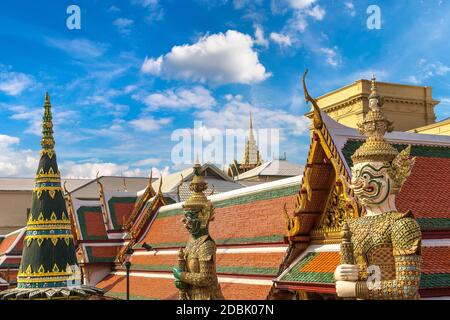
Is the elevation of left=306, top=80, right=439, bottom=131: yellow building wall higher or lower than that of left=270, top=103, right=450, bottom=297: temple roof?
higher

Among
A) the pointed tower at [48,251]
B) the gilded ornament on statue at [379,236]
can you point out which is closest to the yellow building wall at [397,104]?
the pointed tower at [48,251]

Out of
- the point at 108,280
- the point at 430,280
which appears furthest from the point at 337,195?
the point at 108,280

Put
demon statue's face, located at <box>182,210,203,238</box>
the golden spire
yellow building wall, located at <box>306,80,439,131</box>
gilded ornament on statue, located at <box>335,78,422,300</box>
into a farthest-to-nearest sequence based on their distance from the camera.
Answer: yellow building wall, located at <box>306,80,439,131</box>
the golden spire
demon statue's face, located at <box>182,210,203,238</box>
gilded ornament on statue, located at <box>335,78,422,300</box>

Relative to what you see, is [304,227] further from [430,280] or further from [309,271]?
[430,280]

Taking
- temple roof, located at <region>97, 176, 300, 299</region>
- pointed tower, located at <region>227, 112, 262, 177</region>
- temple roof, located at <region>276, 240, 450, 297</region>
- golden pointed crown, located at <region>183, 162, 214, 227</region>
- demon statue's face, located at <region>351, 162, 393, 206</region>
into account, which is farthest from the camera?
pointed tower, located at <region>227, 112, 262, 177</region>

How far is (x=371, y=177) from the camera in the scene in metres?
7.90

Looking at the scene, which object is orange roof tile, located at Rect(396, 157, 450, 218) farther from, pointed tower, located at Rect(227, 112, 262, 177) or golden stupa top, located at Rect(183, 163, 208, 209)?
pointed tower, located at Rect(227, 112, 262, 177)

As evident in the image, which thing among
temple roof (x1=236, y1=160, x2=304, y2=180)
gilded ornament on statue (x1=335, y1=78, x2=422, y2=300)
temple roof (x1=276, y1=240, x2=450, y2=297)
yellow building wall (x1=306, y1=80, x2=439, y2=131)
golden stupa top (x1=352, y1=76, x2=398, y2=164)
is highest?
yellow building wall (x1=306, y1=80, x2=439, y2=131)

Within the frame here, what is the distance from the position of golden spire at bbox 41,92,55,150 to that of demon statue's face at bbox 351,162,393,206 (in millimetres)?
9580

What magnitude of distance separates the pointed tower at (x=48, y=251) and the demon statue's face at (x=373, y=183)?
8042 millimetres

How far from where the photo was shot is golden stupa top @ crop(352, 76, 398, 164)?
8008mm

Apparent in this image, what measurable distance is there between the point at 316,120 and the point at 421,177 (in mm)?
2443

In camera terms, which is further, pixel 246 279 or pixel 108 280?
pixel 108 280

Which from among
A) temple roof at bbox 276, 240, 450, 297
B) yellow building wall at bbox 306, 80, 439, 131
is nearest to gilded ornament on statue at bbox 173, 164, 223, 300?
temple roof at bbox 276, 240, 450, 297
